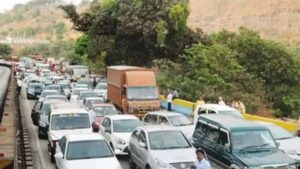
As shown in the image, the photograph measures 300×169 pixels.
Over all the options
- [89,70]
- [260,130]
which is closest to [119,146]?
[260,130]

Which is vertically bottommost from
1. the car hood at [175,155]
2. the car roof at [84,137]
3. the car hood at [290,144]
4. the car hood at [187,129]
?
the car hood at [187,129]

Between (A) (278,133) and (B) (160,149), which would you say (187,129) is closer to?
(A) (278,133)

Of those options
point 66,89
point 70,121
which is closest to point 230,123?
point 70,121

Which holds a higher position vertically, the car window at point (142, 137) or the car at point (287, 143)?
the car window at point (142, 137)

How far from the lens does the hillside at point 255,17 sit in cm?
12175

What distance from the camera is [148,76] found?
1214 inches

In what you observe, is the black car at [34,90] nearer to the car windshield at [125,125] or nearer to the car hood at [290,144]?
the car windshield at [125,125]

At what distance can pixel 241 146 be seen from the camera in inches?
601

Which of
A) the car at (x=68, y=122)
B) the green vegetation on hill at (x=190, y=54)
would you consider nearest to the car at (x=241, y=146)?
the car at (x=68, y=122)

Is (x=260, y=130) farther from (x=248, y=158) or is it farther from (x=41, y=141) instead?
(x=41, y=141)

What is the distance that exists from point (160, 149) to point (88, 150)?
1.98m

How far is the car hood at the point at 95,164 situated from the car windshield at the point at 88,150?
0.24 meters

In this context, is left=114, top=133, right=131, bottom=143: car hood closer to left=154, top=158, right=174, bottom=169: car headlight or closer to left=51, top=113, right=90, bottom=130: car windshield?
left=51, top=113, right=90, bottom=130: car windshield

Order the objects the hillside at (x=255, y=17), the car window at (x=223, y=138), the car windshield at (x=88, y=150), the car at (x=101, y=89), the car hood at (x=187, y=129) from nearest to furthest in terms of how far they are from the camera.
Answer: the car windshield at (x=88, y=150) < the car window at (x=223, y=138) < the car hood at (x=187, y=129) < the car at (x=101, y=89) < the hillside at (x=255, y=17)
